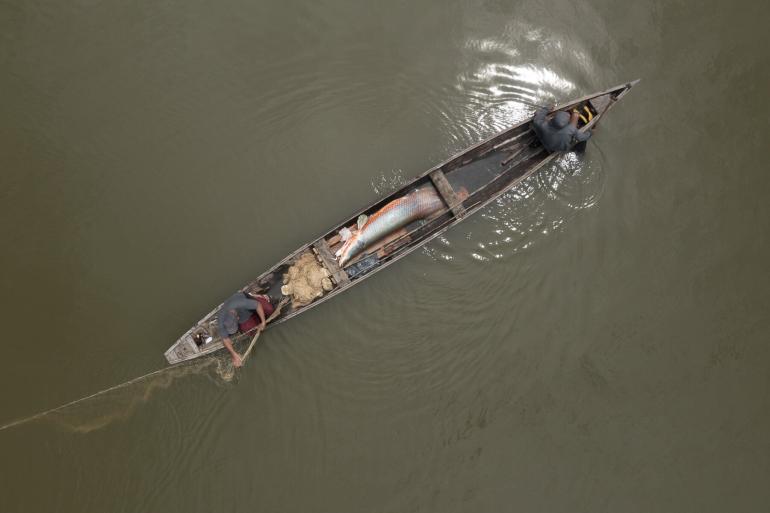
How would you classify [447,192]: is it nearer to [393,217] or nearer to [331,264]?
[393,217]

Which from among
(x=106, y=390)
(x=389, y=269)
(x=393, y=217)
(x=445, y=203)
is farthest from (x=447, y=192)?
(x=106, y=390)

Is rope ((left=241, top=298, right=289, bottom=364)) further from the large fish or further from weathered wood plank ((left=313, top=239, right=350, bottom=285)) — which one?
the large fish

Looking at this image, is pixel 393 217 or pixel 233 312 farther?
pixel 393 217

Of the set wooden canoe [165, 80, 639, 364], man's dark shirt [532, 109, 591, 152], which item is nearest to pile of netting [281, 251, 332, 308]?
wooden canoe [165, 80, 639, 364]

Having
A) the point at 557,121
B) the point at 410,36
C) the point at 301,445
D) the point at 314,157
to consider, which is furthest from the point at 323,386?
the point at 410,36

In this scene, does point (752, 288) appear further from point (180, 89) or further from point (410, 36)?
point (180, 89)

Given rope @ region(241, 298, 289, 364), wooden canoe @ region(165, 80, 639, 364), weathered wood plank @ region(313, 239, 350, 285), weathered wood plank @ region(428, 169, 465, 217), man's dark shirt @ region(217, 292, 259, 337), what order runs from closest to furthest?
1. man's dark shirt @ region(217, 292, 259, 337)
2. rope @ region(241, 298, 289, 364)
3. wooden canoe @ region(165, 80, 639, 364)
4. weathered wood plank @ region(313, 239, 350, 285)
5. weathered wood plank @ region(428, 169, 465, 217)
